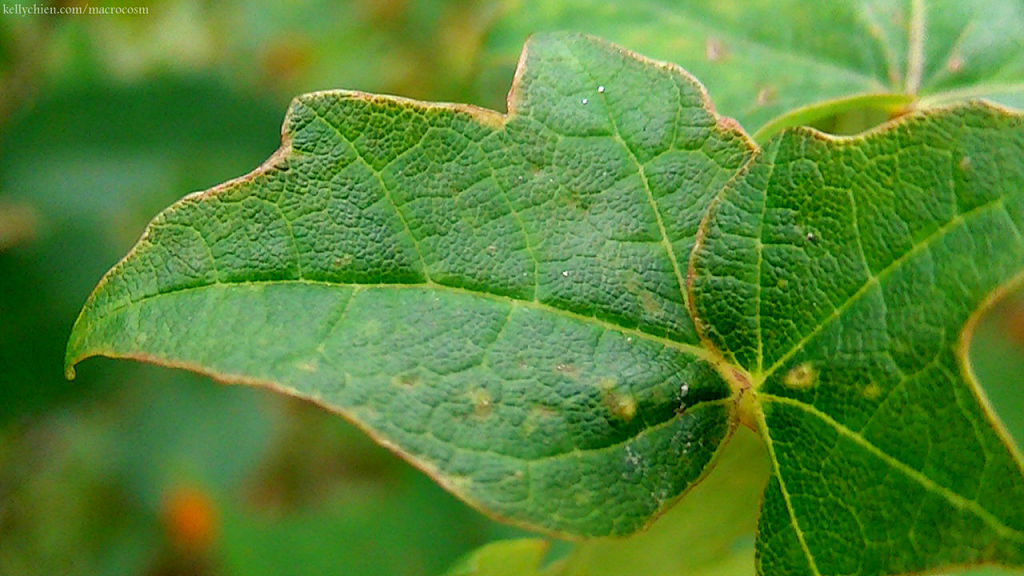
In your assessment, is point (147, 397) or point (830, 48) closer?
point (830, 48)

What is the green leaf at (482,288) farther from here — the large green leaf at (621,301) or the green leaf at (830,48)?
the green leaf at (830,48)

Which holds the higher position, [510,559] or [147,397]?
[147,397]

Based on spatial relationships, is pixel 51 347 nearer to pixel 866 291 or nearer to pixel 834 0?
pixel 834 0

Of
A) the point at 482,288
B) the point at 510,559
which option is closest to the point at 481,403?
the point at 482,288

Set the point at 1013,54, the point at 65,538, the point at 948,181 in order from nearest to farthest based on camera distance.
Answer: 1. the point at 948,181
2. the point at 1013,54
3. the point at 65,538

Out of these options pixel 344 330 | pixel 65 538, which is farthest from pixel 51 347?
pixel 344 330

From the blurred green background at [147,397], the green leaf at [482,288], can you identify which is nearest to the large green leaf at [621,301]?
the green leaf at [482,288]

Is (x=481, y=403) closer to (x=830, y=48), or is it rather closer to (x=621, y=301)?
(x=621, y=301)
